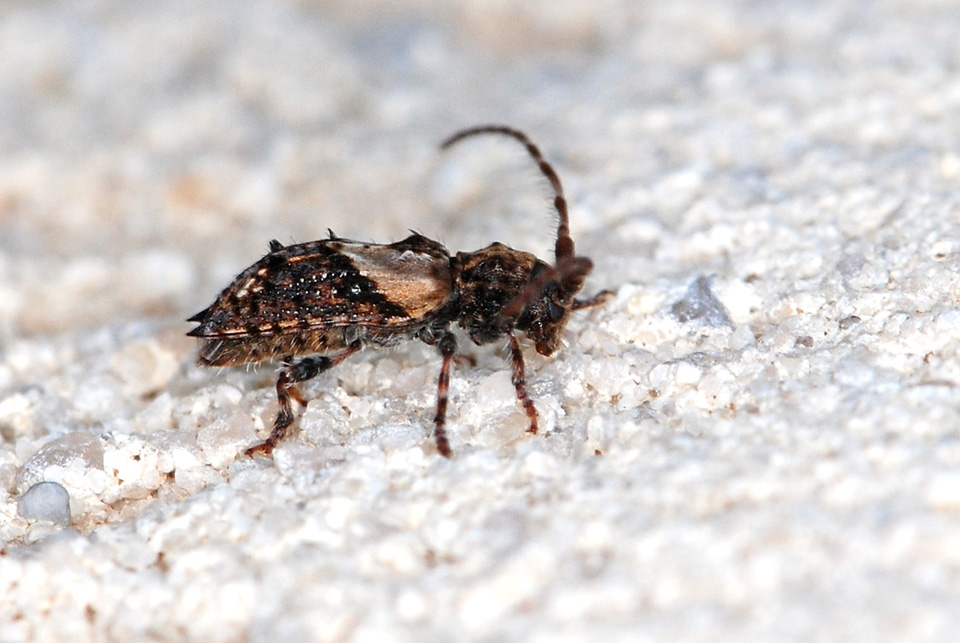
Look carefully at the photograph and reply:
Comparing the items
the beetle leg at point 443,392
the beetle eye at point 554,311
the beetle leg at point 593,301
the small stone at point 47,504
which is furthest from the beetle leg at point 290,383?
the beetle leg at point 593,301

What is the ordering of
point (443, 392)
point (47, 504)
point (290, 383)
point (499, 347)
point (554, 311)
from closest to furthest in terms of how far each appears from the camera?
point (47, 504), point (443, 392), point (290, 383), point (554, 311), point (499, 347)

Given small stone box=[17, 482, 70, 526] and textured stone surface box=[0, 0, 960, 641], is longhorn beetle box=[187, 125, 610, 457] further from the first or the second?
small stone box=[17, 482, 70, 526]

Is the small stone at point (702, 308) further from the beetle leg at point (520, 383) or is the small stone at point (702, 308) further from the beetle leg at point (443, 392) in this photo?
the beetle leg at point (443, 392)

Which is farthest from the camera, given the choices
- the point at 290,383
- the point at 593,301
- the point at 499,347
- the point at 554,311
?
the point at 499,347

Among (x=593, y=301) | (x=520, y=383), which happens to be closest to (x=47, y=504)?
(x=520, y=383)

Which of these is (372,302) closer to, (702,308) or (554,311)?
(554,311)

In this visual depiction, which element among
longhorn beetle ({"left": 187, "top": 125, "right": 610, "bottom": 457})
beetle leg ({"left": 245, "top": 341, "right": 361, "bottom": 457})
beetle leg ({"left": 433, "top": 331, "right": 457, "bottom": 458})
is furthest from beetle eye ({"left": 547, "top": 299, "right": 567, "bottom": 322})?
beetle leg ({"left": 245, "top": 341, "right": 361, "bottom": 457})
